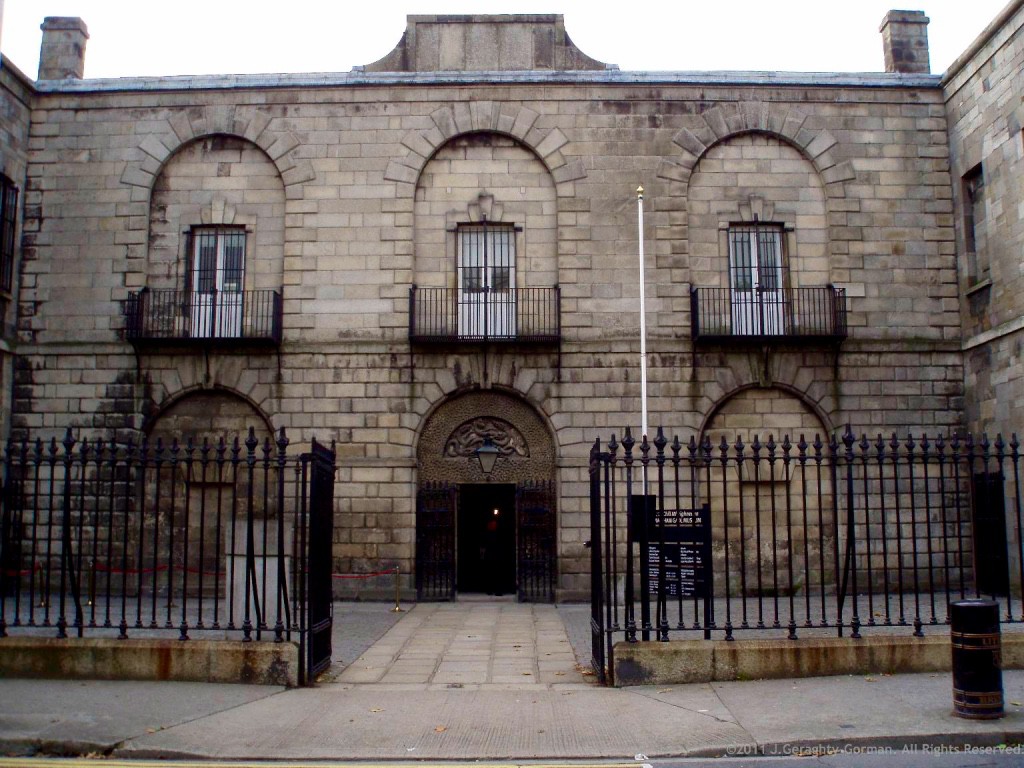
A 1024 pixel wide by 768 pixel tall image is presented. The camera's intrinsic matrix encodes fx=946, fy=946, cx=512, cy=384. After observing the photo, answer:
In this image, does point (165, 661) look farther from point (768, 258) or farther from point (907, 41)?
point (907, 41)

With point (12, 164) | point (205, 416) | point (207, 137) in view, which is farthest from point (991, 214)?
point (12, 164)

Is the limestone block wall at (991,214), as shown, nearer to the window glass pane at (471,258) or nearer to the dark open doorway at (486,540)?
the dark open doorway at (486,540)

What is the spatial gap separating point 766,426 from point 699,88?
23.7 ft

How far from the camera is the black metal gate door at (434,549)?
1888 cm

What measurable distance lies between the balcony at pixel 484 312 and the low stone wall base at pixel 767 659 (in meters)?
10.1

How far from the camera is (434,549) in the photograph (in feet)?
62.2

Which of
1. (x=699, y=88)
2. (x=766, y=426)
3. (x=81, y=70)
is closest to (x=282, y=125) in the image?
(x=81, y=70)

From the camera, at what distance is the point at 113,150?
65.5ft

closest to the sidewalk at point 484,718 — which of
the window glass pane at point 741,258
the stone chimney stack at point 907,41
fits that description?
the window glass pane at point 741,258

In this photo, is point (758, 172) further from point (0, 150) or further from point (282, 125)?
point (0, 150)

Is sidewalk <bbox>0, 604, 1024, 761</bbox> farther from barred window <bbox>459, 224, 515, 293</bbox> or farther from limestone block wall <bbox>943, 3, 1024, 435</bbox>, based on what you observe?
barred window <bbox>459, 224, 515, 293</bbox>

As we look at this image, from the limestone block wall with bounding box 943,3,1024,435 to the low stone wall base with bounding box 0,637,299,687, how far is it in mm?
13900

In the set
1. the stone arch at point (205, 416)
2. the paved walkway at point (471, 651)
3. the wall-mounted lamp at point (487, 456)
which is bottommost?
the paved walkway at point (471, 651)

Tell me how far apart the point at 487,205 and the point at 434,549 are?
7171mm
